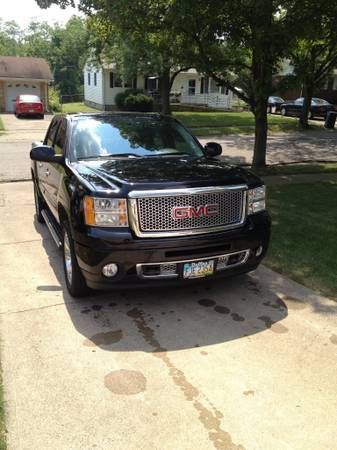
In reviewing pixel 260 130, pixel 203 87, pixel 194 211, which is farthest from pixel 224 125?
pixel 194 211

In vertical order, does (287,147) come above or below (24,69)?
below

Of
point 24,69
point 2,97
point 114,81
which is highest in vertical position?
point 24,69

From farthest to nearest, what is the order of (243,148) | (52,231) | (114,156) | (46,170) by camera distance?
(243,148), (46,170), (52,231), (114,156)

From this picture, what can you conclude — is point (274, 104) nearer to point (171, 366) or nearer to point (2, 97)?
point (2, 97)

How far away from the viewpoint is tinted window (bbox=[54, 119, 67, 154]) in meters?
5.68

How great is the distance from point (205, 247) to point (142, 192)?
0.75 m

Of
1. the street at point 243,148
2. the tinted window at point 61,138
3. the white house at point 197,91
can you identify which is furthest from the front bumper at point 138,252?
the white house at point 197,91

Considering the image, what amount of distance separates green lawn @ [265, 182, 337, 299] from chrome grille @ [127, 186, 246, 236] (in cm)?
139

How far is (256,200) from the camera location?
15.6ft

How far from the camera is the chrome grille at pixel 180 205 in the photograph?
163 inches

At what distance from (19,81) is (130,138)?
123ft

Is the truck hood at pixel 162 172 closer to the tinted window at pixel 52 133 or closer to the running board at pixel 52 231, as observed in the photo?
the running board at pixel 52 231

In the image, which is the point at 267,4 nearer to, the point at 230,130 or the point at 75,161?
the point at 75,161

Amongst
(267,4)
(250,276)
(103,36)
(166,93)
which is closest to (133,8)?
(267,4)
